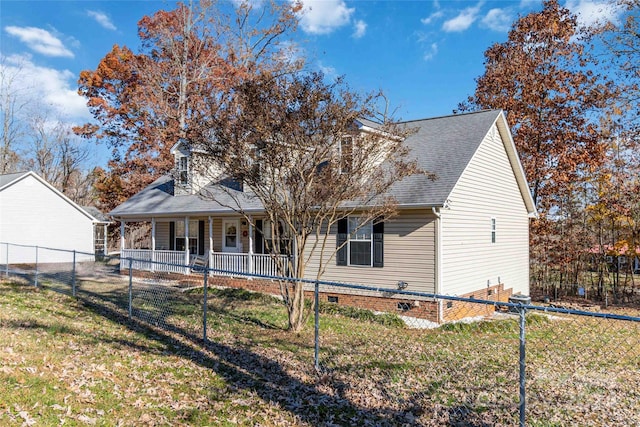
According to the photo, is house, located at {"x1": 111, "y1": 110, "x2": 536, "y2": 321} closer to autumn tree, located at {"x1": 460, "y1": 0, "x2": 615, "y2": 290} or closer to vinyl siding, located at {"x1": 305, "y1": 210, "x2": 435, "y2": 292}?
vinyl siding, located at {"x1": 305, "y1": 210, "x2": 435, "y2": 292}

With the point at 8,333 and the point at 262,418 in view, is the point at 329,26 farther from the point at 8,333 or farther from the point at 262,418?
the point at 262,418

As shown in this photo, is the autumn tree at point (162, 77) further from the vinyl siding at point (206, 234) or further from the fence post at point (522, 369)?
the fence post at point (522, 369)

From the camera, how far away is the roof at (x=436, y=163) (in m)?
11.8

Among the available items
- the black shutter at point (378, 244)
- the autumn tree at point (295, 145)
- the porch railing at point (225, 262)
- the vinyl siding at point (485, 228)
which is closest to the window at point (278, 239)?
the autumn tree at point (295, 145)

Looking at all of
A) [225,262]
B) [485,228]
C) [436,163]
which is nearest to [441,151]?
[436,163]

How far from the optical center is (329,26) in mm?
20734

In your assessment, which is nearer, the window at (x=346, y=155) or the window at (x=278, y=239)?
the window at (x=346, y=155)

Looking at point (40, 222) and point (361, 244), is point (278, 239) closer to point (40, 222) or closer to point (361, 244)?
point (361, 244)

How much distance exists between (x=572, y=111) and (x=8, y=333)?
2165 centimetres

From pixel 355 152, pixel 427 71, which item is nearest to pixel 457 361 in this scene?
pixel 355 152

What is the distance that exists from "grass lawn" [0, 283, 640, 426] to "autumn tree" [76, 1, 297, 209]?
17726 mm

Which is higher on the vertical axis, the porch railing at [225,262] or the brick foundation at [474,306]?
the porch railing at [225,262]

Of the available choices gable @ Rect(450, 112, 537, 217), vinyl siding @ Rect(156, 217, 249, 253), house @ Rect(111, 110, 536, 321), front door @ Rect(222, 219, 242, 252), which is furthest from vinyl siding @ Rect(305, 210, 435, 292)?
front door @ Rect(222, 219, 242, 252)

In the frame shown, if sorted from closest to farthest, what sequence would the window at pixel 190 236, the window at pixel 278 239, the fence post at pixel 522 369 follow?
1. the fence post at pixel 522 369
2. the window at pixel 278 239
3. the window at pixel 190 236
